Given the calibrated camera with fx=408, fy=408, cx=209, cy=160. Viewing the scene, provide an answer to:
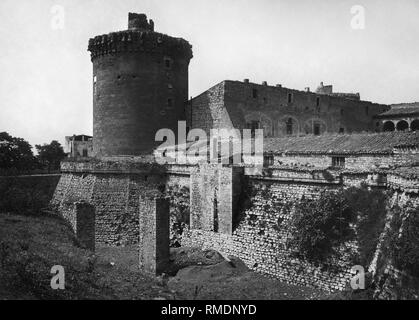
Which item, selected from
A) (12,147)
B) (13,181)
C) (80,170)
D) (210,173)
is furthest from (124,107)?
(12,147)

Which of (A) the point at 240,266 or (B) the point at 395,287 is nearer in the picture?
(B) the point at 395,287

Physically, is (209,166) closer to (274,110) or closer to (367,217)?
(367,217)

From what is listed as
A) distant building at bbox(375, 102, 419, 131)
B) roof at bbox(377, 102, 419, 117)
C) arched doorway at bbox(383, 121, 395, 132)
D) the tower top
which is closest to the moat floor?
the tower top

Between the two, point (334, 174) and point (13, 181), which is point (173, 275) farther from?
point (13, 181)

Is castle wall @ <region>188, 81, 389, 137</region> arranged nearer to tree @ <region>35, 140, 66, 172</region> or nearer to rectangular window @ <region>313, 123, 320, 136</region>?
rectangular window @ <region>313, 123, 320, 136</region>

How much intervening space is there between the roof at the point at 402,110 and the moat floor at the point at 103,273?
30.0 m

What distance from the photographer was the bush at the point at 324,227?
51.2 ft

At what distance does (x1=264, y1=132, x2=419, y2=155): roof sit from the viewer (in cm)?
2052

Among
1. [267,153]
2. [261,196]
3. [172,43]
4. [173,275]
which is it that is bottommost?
[173,275]

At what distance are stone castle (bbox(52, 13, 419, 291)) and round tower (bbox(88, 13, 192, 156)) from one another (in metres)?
0.07

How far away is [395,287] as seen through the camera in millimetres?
11562
